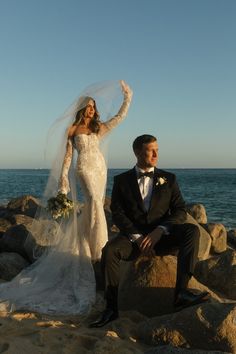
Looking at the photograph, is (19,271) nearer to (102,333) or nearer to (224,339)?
(102,333)

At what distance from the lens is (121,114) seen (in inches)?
318

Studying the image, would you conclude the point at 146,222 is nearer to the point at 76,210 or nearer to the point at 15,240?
the point at 76,210

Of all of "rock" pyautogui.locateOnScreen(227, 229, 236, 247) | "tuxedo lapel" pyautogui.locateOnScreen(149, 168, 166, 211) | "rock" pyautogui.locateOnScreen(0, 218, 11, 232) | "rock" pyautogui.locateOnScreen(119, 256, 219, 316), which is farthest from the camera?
"rock" pyautogui.locateOnScreen(227, 229, 236, 247)

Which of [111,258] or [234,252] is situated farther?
[234,252]

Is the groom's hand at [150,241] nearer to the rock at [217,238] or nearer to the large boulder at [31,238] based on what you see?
the large boulder at [31,238]

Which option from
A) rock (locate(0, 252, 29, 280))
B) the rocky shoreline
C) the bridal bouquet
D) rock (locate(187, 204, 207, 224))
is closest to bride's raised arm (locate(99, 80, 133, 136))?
the bridal bouquet

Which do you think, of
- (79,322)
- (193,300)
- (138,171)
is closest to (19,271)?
(79,322)

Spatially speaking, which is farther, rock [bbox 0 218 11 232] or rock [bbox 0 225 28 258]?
rock [bbox 0 218 11 232]

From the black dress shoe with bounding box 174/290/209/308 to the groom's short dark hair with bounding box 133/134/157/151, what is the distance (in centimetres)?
193

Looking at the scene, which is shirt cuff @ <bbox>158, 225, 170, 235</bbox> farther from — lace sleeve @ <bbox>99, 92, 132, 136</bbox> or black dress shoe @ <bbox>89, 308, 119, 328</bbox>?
lace sleeve @ <bbox>99, 92, 132, 136</bbox>

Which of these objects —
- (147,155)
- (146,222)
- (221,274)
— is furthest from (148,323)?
(221,274)

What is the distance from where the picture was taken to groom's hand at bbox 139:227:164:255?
5.66 metres

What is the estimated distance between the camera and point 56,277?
724cm

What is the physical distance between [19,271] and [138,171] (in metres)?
3.37
